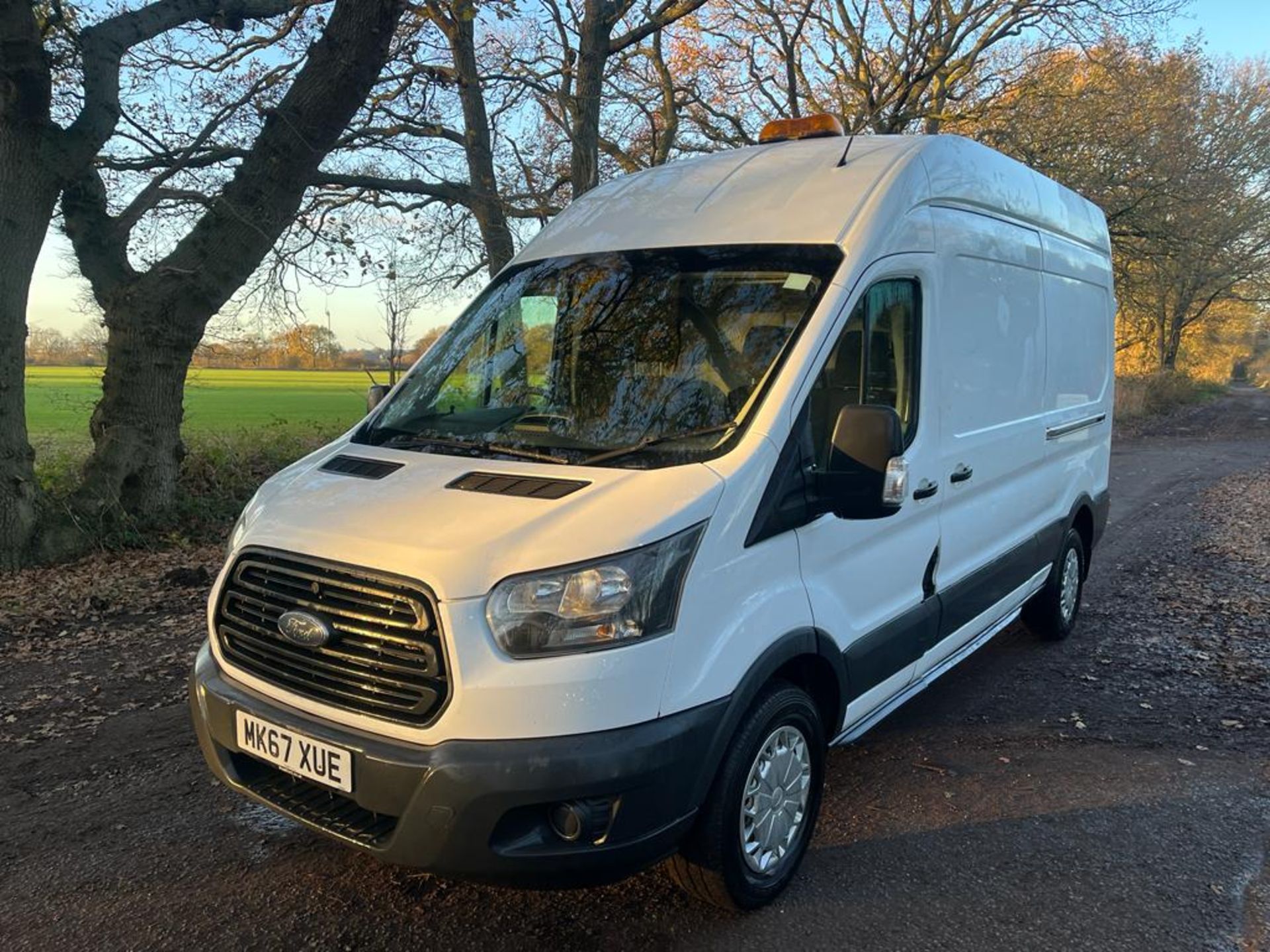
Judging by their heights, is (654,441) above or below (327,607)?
above

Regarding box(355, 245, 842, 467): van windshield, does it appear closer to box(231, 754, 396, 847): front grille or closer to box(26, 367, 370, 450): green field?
box(231, 754, 396, 847): front grille

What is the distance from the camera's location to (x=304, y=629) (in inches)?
102

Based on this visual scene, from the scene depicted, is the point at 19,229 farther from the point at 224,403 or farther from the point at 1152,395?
the point at 1152,395

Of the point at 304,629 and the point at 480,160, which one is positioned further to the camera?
the point at 480,160

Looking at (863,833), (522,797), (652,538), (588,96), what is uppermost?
(588,96)

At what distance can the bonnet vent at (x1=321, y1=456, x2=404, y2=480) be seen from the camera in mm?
3023

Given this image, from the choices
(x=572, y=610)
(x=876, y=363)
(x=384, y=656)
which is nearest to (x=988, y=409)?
(x=876, y=363)

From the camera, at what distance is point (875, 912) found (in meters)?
2.92

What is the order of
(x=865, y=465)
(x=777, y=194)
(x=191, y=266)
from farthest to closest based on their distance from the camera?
(x=191, y=266), (x=777, y=194), (x=865, y=465)

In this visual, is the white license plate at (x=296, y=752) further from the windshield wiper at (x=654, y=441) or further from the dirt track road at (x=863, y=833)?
the windshield wiper at (x=654, y=441)

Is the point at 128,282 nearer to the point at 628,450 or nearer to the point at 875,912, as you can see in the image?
the point at 628,450

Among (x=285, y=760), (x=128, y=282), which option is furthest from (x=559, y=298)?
(x=128, y=282)

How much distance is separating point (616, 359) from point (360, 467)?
3.35ft

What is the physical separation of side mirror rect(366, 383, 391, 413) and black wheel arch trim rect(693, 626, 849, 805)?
2.25 meters
